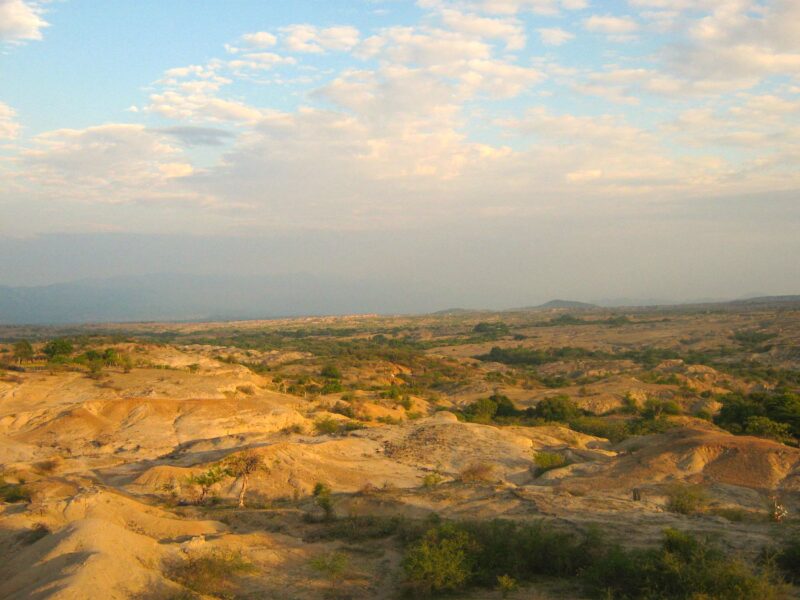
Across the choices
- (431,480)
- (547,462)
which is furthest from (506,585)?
(547,462)

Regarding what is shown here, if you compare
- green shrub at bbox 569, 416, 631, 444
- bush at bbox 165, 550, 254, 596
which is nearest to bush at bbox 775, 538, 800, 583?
bush at bbox 165, 550, 254, 596

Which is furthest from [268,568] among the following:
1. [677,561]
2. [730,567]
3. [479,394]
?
[479,394]

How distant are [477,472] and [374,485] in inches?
168

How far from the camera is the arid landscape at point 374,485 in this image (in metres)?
10.1

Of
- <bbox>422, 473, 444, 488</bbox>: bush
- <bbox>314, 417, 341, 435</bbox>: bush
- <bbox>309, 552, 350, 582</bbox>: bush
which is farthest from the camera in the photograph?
<bbox>314, 417, 341, 435</bbox>: bush

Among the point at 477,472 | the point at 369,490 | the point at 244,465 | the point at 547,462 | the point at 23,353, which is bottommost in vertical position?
the point at 477,472

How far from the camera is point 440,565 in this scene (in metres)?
10.1

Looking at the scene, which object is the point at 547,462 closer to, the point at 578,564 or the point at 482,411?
the point at 578,564

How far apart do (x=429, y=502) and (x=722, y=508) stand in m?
8.34

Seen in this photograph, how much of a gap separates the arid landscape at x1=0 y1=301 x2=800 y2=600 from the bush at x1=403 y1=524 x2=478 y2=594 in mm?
40

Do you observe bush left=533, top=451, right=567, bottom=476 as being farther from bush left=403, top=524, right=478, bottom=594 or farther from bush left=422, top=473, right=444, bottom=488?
bush left=403, top=524, right=478, bottom=594

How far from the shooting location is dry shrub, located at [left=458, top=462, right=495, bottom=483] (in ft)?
68.0

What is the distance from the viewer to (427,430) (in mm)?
27922

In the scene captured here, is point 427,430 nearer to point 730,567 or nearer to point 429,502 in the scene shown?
point 429,502
